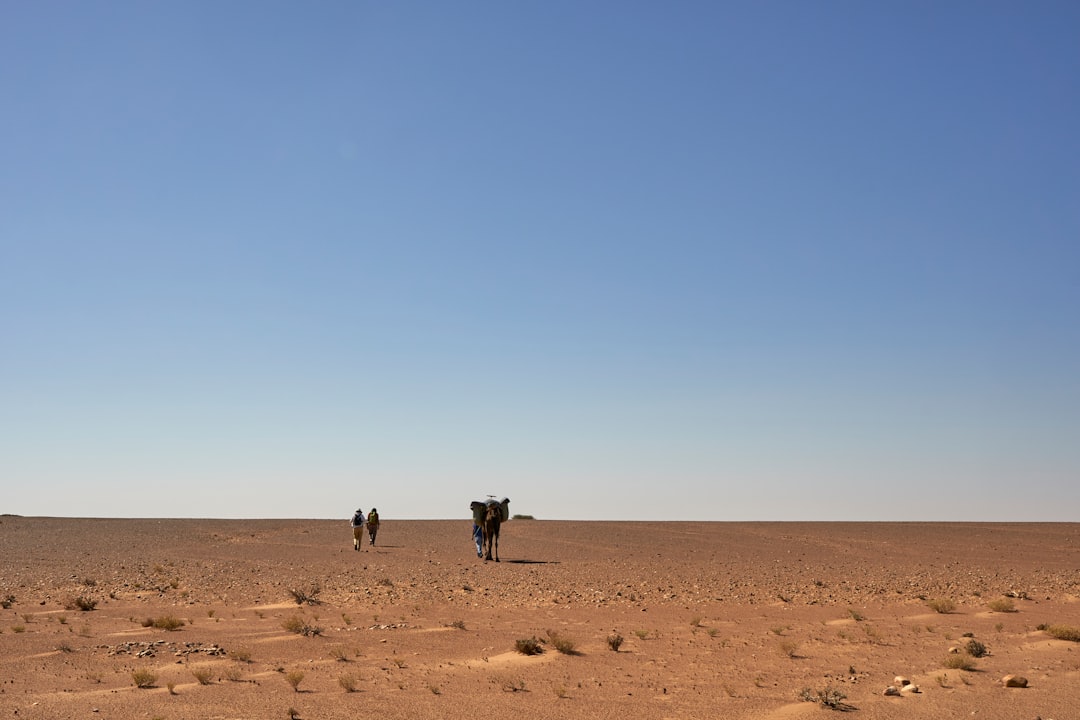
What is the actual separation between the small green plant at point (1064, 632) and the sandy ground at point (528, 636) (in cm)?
17

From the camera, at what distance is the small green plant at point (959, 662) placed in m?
15.2

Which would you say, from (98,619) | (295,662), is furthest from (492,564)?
(295,662)

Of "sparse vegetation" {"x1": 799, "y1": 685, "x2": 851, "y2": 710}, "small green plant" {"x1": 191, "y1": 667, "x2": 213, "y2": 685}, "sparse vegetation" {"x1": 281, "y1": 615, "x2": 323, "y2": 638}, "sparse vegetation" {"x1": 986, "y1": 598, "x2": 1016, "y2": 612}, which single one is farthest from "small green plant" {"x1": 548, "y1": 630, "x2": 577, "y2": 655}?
"sparse vegetation" {"x1": 986, "y1": 598, "x2": 1016, "y2": 612}

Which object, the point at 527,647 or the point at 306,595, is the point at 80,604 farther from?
the point at 527,647

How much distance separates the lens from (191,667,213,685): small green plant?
14.7m

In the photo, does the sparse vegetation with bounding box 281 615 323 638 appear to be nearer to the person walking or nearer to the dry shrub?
the dry shrub

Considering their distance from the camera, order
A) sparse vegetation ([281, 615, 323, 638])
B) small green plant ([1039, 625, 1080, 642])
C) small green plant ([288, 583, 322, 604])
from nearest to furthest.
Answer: small green plant ([1039, 625, 1080, 642]), sparse vegetation ([281, 615, 323, 638]), small green plant ([288, 583, 322, 604])

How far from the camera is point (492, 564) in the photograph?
34156 millimetres

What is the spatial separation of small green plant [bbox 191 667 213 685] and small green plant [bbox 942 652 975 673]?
12.4 meters

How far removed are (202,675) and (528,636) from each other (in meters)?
6.53

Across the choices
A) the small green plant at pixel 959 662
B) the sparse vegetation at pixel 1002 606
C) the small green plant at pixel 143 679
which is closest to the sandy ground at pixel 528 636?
the small green plant at pixel 143 679

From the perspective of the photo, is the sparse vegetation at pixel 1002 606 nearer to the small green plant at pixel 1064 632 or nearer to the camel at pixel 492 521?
the small green plant at pixel 1064 632

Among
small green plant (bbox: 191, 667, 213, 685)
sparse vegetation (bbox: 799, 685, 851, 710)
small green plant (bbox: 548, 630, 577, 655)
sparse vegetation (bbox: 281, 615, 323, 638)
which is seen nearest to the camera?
sparse vegetation (bbox: 799, 685, 851, 710)

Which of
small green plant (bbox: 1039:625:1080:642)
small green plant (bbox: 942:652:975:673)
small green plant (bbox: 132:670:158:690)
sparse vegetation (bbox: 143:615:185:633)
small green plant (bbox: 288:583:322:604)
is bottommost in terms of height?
small green plant (bbox: 132:670:158:690)
